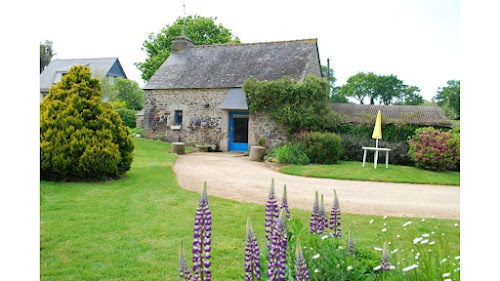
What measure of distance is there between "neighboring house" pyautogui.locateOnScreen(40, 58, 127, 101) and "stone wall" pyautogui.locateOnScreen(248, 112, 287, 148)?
65.8 feet

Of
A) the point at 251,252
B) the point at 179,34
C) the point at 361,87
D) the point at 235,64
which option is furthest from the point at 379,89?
the point at 251,252

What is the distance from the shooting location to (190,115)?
57.8 ft

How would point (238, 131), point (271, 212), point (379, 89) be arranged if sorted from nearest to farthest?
point (271, 212)
point (238, 131)
point (379, 89)

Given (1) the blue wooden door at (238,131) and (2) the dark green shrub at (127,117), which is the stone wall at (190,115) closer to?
(1) the blue wooden door at (238,131)

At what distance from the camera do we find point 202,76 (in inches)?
694

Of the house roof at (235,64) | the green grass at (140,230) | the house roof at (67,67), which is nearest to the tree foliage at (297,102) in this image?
the house roof at (235,64)

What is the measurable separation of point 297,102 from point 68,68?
2562 cm

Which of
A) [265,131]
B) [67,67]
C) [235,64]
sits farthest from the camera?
[67,67]

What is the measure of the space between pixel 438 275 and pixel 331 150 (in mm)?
10240

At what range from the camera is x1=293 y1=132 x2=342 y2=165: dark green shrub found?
1221 cm

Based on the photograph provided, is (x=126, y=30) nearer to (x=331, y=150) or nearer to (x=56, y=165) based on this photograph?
(x=56, y=165)

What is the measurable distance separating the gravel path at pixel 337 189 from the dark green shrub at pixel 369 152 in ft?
12.5

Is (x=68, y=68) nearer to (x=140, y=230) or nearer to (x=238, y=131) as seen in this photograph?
(x=238, y=131)
